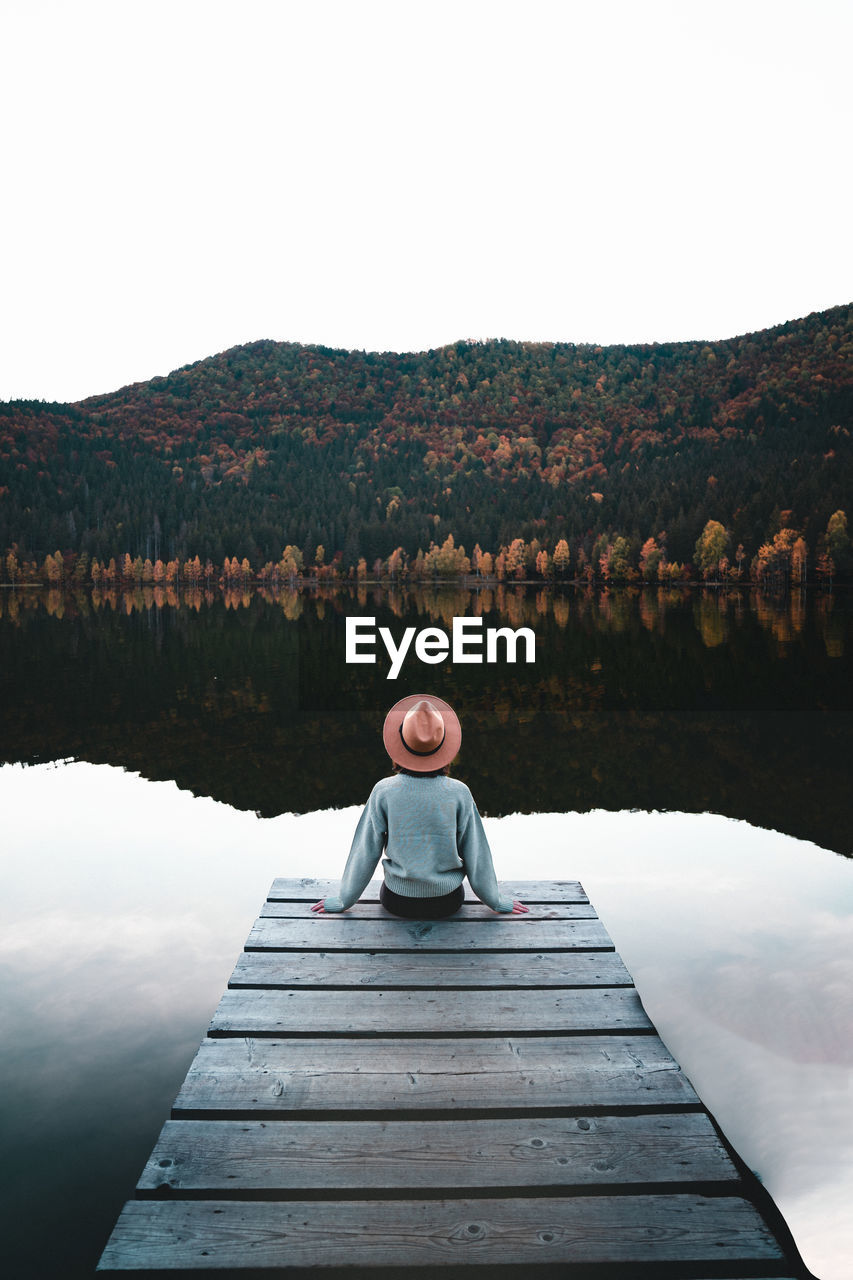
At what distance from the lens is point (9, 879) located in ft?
32.2

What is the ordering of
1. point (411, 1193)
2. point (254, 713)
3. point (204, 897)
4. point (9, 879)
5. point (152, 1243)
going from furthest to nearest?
point (254, 713) → point (9, 879) → point (204, 897) → point (411, 1193) → point (152, 1243)

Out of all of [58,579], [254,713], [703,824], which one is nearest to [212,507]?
[58,579]

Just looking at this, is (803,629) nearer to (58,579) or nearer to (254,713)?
(254,713)

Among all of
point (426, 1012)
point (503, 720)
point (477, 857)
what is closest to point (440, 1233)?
point (426, 1012)

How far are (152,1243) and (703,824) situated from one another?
33.3ft

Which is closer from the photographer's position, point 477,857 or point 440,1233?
point 440,1233

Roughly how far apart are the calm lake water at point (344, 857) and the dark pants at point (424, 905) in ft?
5.78

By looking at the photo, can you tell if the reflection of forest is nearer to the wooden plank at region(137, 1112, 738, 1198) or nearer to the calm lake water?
the calm lake water

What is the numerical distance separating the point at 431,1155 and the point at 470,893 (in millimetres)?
3959

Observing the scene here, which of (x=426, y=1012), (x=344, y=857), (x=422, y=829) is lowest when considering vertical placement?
(x=344, y=857)

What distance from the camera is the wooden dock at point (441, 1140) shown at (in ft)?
10.3

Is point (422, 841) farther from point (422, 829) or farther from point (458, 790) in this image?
point (458, 790)

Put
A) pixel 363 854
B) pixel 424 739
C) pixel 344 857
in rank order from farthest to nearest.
Result: pixel 344 857
pixel 363 854
pixel 424 739

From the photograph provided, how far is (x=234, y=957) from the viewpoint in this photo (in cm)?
750
